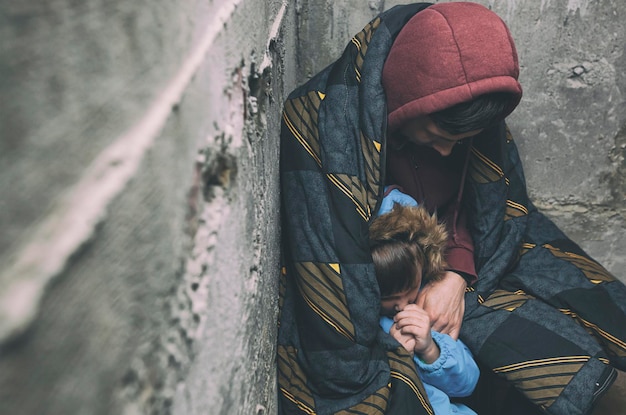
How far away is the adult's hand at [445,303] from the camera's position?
3.93ft

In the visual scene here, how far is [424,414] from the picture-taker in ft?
3.22

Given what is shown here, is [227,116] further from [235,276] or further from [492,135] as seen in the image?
[492,135]

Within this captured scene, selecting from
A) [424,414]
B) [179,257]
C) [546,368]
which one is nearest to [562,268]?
[546,368]

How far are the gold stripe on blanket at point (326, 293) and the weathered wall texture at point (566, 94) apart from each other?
2.62 ft

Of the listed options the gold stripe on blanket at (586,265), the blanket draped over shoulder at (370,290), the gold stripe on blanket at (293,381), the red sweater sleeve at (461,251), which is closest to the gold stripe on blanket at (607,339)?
the blanket draped over shoulder at (370,290)

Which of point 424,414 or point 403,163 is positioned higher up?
point 403,163

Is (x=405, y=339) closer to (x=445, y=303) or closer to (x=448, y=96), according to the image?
(x=445, y=303)

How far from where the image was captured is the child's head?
1114 millimetres

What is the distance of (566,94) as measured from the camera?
1.55 metres

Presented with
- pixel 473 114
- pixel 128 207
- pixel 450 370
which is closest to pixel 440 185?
pixel 473 114

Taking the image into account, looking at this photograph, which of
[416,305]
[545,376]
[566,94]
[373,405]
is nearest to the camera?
[373,405]

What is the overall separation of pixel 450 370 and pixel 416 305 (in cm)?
17

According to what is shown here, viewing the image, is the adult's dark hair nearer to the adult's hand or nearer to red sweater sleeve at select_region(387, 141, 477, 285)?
red sweater sleeve at select_region(387, 141, 477, 285)

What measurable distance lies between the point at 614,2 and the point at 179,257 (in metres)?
1.62
